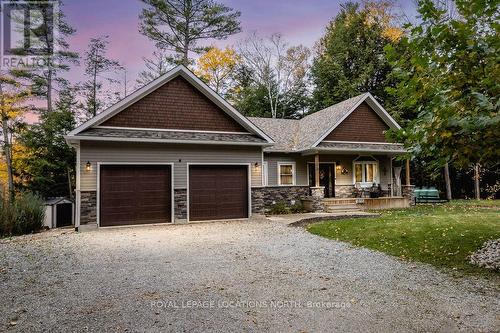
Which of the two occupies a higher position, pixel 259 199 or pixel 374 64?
pixel 374 64

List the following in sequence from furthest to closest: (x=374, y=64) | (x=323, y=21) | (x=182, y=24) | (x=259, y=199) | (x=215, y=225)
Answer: (x=323, y=21), (x=374, y=64), (x=182, y=24), (x=259, y=199), (x=215, y=225)

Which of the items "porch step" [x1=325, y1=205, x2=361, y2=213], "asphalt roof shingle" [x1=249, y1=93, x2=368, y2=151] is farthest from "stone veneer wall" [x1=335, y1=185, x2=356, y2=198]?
"asphalt roof shingle" [x1=249, y1=93, x2=368, y2=151]

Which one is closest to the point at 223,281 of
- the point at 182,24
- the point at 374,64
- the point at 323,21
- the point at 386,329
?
the point at 386,329

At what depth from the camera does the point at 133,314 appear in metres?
3.93

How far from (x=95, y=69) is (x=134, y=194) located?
14210 mm

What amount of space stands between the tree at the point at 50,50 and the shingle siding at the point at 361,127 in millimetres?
17087

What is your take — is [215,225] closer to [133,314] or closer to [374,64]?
[133,314]

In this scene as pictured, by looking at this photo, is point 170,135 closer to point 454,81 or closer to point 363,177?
point 454,81

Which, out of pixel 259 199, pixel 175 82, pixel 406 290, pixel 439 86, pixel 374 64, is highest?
pixel 374 64

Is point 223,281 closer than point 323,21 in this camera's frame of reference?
Yes

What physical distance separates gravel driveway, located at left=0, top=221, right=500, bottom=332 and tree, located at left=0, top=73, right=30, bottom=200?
12565mm

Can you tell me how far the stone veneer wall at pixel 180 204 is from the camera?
12.5 m

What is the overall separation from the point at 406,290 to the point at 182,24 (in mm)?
23922

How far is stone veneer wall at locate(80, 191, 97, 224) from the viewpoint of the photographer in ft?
37.0
